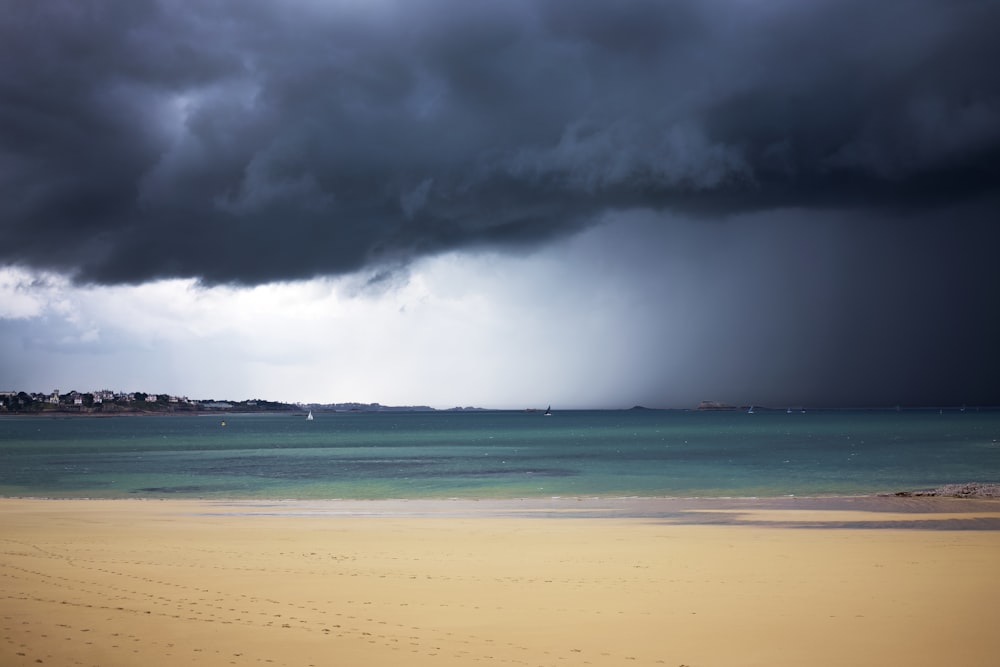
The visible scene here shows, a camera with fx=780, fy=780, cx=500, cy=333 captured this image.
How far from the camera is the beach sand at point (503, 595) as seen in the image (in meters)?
12.3

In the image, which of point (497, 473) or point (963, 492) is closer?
point (963, 492)

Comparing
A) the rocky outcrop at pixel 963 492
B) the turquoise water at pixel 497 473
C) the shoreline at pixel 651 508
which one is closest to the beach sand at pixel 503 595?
the shoreline at pixel 651 508

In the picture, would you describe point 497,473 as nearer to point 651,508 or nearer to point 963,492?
point 651,508

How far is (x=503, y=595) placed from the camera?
53.5ft

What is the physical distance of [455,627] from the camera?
13.7 m

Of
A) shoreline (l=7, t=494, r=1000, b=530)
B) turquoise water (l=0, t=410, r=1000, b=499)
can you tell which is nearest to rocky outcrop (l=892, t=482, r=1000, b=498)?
shoreline (l=7, t=494, r=1000, b=530)

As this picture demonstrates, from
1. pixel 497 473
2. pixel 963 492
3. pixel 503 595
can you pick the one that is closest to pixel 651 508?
pixel 963 492

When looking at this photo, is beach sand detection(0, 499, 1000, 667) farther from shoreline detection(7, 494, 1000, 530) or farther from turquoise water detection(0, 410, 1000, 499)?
turquoise water detection(0, 410, 1000, 499)

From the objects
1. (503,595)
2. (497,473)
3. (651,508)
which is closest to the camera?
(503,595)

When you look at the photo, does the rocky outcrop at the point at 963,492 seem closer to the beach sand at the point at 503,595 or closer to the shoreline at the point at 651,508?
the shoreline at the point at 651,508

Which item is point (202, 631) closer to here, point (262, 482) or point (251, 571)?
point (251, 571)

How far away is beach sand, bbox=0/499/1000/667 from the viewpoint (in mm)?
12328

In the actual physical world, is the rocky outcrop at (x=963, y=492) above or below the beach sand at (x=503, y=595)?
below

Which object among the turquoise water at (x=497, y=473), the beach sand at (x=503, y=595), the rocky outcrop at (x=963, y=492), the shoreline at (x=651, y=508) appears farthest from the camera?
the turquoise water at (x=497, y=473)
